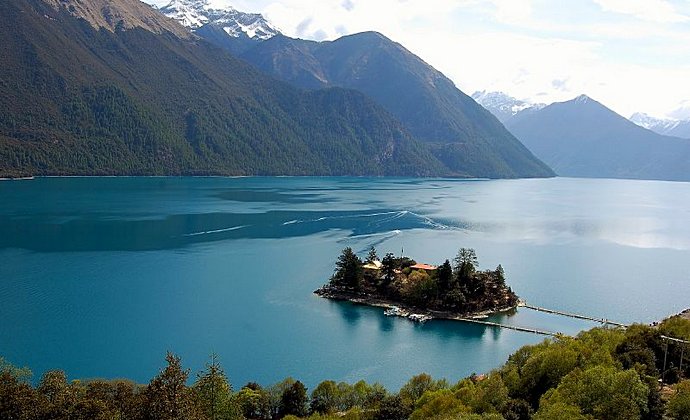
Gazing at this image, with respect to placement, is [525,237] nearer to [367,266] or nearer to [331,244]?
[331,244]

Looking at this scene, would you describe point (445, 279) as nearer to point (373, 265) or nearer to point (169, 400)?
point (373, 265)

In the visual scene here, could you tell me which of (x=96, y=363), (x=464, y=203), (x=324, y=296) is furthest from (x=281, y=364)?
(x=464, y=203)

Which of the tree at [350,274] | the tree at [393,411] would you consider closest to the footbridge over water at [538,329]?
the tree at [350,274]

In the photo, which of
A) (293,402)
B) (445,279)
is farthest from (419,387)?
(445,279)

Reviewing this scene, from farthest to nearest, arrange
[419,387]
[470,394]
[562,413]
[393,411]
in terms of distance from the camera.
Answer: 1. [419,387]
2. [470,394]
3. [393,411]
4. [562,413]

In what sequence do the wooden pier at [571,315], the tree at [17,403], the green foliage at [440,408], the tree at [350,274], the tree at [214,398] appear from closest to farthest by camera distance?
the tree at [17,403], the tree at [214,398], the green foliage at [440,408], the wooden pier at [571,315], the tree at [350,274]

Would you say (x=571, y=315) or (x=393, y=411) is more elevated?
(x=393, y=411)

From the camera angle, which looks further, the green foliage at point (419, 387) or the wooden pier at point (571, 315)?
the wooden pier at point (571, 315)

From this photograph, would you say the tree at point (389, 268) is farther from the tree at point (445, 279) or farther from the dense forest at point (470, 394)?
the dense forest at point (470, 394)

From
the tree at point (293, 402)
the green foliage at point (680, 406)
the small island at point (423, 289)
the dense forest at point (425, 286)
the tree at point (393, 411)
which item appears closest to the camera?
the green foliage at point (680, 406)
